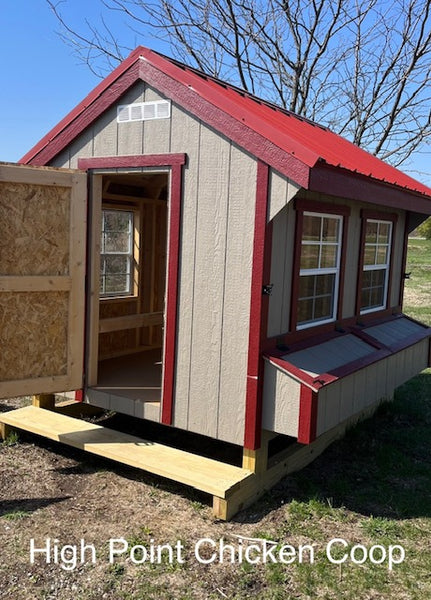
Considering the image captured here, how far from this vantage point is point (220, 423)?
4.59 metres

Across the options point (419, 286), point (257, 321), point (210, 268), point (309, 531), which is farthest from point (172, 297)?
point (419, 286)

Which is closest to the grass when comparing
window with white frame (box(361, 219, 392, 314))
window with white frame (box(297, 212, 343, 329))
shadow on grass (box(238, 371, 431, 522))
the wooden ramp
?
shadow on grass (box(238, 371, 431, 522))

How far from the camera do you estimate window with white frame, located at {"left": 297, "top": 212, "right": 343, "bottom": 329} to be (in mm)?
4918

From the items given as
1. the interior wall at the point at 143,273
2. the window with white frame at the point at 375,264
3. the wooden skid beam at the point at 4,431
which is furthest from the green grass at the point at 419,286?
the wooden skid beam at the point at 4,431

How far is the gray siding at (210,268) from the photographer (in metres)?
4.39

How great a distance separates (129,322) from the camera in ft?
22.2

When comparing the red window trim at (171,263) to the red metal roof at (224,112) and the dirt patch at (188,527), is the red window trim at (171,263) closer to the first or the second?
the red metal roof at (224,112)

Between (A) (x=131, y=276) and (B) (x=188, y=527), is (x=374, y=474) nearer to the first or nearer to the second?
(B) (x=188, y=527)

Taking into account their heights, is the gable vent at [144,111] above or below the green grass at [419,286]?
above

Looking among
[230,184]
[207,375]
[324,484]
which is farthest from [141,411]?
[230,184]

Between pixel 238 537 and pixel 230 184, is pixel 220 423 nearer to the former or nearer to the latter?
pixel 238 537

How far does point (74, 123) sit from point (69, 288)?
1.54m

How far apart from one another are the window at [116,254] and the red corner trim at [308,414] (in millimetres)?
3604

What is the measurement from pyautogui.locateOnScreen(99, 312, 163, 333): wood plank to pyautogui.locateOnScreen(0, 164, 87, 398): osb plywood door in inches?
43.2
